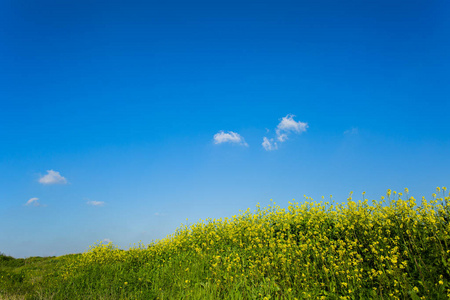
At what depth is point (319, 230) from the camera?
9.91 m

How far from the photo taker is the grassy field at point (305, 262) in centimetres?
670

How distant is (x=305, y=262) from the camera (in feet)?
27.9

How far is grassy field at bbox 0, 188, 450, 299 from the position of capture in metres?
6.70

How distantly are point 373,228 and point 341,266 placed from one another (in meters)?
2.67

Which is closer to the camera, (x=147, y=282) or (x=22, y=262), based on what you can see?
(x=147, y=282)

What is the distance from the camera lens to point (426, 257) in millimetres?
6992

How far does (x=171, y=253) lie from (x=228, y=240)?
292cm

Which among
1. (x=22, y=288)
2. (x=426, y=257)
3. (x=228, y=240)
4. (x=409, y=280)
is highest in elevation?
(x=228, y=240)

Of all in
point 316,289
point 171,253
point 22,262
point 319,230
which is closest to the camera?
point 316,289

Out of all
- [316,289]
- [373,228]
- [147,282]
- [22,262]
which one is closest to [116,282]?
[147,282]

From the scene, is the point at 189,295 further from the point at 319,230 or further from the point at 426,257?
the point at 426,257

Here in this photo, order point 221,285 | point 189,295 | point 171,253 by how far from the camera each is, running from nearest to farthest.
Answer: point 189,295 < point 221,285 < point 171,253

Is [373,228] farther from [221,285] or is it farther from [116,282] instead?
[116,282]

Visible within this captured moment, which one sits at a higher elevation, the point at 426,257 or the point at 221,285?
Result: the point at 426,257
